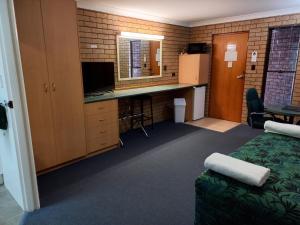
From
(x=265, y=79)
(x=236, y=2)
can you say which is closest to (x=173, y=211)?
(x=236, y=2)

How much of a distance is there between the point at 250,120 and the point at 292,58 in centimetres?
188

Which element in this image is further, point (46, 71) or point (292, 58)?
point (292, 58)

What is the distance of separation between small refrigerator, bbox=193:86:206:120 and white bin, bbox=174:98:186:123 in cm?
28

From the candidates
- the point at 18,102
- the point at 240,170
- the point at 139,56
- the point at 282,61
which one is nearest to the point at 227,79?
the point at 282,61

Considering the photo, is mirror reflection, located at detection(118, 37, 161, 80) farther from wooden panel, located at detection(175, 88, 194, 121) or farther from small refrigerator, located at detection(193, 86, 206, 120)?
small refrigerator, located at detection(193, 86, 206, 120)

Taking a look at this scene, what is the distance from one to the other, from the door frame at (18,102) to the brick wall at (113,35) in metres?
1.78

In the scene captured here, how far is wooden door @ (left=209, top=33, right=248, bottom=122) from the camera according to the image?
4682mm

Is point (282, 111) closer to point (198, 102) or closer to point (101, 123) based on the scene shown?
point (198, 102)

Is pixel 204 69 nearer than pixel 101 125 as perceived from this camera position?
No

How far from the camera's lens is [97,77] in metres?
3.50

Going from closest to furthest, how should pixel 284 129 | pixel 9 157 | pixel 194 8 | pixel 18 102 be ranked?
pixel 18 102
pixel 9 157
pixel 284 129
pixel 194 8

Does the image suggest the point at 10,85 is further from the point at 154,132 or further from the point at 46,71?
the point at 154,132

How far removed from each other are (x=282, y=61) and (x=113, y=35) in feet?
11.0

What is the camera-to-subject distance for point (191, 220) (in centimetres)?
192
